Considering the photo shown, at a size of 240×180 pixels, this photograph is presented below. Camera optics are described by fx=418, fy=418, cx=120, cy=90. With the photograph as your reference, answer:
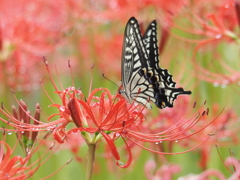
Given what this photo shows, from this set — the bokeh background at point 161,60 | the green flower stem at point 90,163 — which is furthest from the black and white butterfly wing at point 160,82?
the green flower stem at point 90,163

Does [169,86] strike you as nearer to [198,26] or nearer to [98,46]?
[198,26]

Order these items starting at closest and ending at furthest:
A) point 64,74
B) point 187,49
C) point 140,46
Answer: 1. point 140,46
2. point 187,49
3. point 64,74

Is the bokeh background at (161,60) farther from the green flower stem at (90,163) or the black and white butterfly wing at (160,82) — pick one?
the green flower stem at (90,163)

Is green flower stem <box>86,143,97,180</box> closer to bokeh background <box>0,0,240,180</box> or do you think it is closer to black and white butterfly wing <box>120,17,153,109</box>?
black and white butterfly wing <box>120,17,153,109</box>

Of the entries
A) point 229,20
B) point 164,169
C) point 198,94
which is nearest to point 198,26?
point 229,20

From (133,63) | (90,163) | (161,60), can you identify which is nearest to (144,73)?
(133,63)
